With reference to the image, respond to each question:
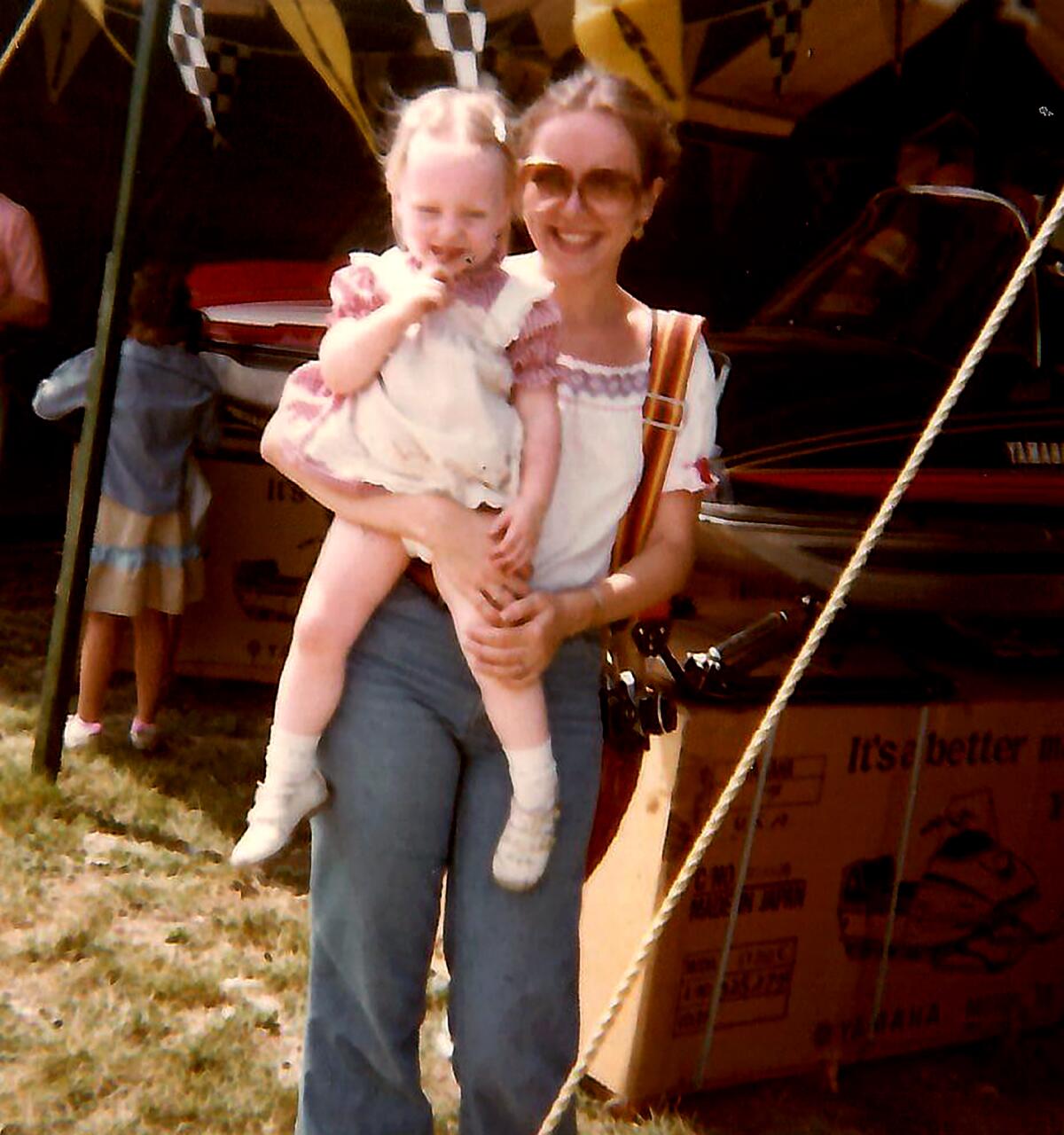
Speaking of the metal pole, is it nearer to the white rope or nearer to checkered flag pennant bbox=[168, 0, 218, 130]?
the white rope

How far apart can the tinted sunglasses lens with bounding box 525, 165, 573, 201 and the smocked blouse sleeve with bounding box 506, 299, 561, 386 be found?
18cm

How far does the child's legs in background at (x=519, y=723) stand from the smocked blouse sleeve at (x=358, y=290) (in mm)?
356

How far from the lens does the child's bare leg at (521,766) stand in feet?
5.49

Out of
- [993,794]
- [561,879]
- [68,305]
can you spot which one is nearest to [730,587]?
[993,794]

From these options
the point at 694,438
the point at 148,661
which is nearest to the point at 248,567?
the point at 148,661

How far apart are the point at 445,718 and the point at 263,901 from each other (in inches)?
79.1

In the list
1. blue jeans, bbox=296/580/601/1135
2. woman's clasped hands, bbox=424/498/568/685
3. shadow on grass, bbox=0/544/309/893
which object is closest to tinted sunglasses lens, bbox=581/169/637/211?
woman's clasped hands, bbox=424/498/568/685

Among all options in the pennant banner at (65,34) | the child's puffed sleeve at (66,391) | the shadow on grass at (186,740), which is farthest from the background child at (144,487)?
the pennant banner at (65,34)

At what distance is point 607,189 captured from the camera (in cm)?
175

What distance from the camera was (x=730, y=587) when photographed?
4.02m

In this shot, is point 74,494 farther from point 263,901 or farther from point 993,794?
point 993,794

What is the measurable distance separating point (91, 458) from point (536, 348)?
255cm

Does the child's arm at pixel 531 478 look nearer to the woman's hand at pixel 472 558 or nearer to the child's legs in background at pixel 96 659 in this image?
the woman's hand at pixel 472 558

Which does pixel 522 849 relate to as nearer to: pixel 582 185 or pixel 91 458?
pixel 582 185
